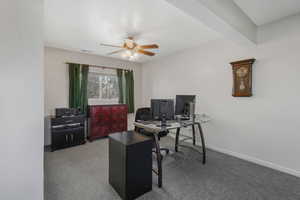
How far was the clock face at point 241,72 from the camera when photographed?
2.66m

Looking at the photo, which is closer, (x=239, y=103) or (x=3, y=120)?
(x=3, y=120)

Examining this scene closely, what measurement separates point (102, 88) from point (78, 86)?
28.8 inches

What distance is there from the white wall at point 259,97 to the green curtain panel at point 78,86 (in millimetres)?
2940

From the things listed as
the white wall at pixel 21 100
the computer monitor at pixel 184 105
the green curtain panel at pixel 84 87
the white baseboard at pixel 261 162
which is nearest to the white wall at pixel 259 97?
the white baseboard at pixel 261 162

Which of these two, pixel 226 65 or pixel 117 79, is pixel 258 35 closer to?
pixel 226 65

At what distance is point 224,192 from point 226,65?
2.39 meters

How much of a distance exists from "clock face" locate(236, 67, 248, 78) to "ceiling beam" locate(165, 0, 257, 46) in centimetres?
48

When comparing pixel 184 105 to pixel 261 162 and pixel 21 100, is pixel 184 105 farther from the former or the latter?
pixel 21 100

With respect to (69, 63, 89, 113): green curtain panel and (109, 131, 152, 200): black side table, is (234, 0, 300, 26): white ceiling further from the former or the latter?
(69, 63, 89, 113): green curtain panel

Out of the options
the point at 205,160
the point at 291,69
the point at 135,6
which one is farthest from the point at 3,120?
Result: the point at 291,69

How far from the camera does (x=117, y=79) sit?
4.64 meters

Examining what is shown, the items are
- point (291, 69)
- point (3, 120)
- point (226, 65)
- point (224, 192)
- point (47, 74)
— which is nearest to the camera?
point (3, 120)

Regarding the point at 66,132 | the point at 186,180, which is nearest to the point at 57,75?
the point at 66,132

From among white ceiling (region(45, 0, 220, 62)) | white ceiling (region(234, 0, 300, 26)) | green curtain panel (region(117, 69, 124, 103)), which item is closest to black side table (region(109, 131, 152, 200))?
white ceiling (region(45, 0, 220, 62))
